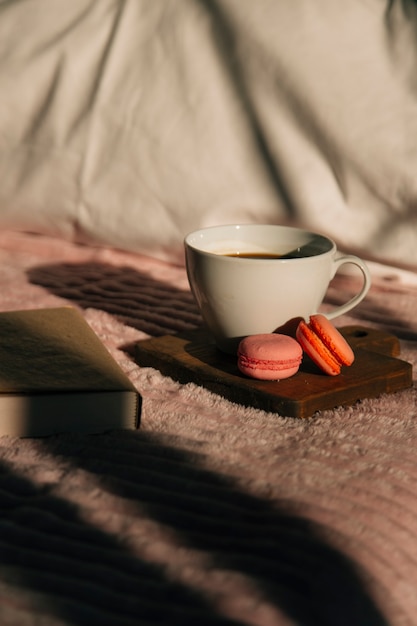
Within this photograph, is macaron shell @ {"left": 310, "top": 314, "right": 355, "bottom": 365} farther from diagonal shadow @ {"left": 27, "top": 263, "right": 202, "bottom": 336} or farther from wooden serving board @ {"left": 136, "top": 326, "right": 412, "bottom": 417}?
diagonal shadow @ {"left": 27, "top": 263, "right": 202, "bottom": 336}

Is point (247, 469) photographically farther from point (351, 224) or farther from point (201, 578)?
point (351, 224)

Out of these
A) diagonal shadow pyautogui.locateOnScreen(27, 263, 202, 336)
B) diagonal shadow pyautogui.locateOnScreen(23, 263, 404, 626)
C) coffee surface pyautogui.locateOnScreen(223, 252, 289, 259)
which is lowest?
diagonal shadow pyautogui.locateOnScreen(27, 263, 202, 336)

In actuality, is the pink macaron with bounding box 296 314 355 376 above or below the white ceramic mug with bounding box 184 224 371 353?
below

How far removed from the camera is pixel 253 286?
93cm

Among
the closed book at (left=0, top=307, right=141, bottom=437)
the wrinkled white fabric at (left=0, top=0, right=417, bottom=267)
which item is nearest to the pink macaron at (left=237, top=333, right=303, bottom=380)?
the closed book at (left=0, top=307, right=141, bottom=437)

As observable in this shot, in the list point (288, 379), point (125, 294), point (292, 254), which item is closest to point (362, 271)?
point (292, 254)

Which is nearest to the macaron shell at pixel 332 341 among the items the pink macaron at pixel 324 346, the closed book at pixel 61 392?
the pink macaron at pixel 324 346

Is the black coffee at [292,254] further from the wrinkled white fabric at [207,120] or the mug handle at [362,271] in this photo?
the wrinkled white fabric at [207,120]

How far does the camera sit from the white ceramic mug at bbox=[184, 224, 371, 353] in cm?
92

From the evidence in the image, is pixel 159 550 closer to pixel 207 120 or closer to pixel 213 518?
pixel 213 518

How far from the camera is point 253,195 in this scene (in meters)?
1.39

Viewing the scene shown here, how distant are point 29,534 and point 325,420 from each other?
1.03 feet

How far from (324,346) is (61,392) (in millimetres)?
273

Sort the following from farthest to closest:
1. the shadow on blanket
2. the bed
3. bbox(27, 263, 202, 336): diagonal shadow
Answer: bbox(27, 263, 202, 336): diagonal shadow, the bed, the shadow on blanket
